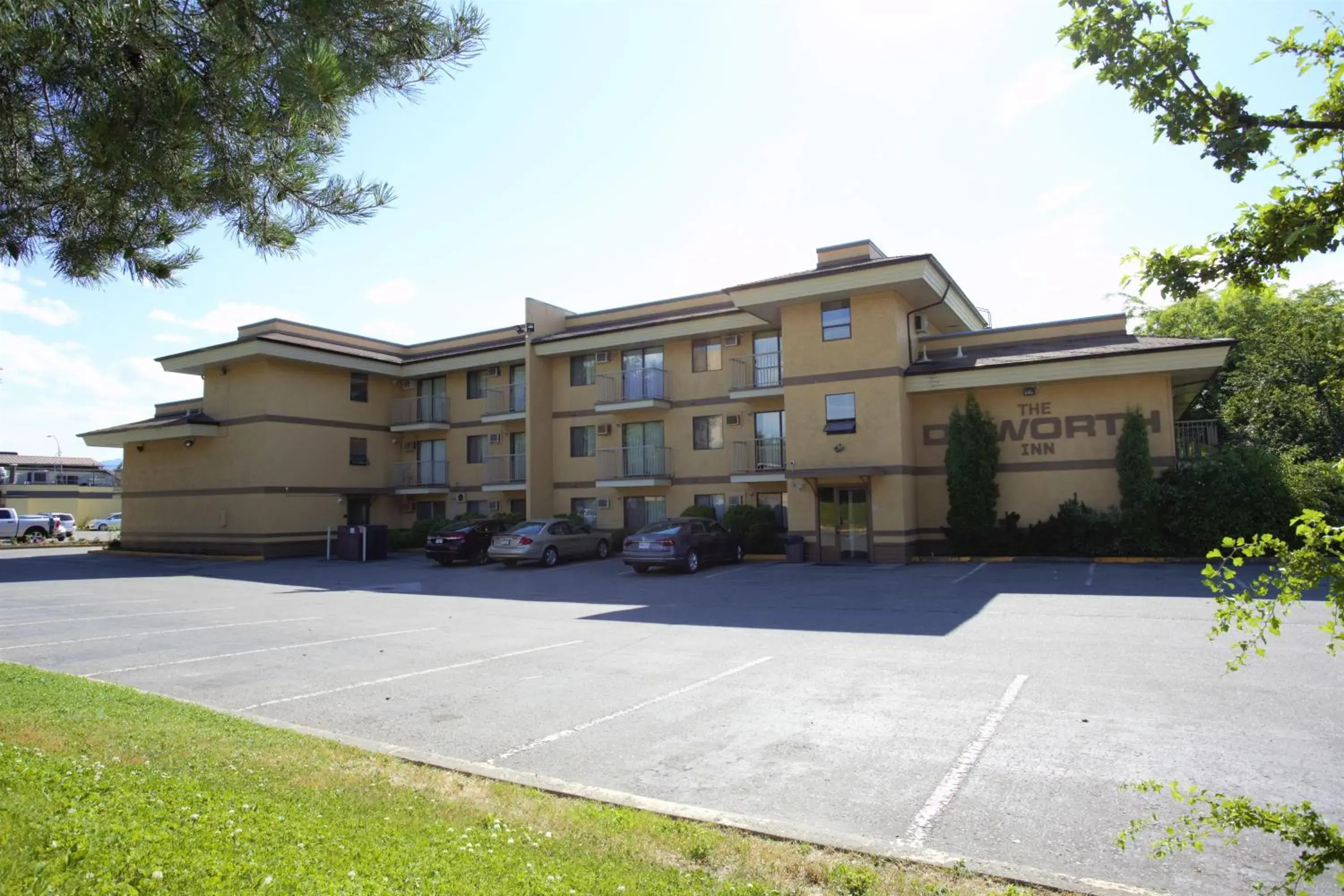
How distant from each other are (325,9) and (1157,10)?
4.73 m

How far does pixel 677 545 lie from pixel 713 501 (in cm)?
655

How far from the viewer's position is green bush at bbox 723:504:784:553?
24.5 metres

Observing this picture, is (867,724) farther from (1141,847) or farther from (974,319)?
(974,319)

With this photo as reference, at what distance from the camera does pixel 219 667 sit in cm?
989

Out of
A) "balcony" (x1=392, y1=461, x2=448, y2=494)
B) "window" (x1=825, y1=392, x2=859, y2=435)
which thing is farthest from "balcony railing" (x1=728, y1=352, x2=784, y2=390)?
"balcony" (x1=392, y1=461, x2=448, y2=494)

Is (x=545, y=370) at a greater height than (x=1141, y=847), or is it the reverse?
(x=545, y=370)

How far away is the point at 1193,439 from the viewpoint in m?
23.5

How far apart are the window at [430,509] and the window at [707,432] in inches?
478

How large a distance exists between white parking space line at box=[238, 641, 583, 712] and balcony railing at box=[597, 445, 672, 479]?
16.9 m

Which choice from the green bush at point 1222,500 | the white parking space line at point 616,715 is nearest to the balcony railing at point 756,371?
the green bush at point 1222,500

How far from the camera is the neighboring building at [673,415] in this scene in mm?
21828

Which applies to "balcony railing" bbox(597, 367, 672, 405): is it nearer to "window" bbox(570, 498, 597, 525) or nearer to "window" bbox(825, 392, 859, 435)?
"window" bbox(570, 498, 597, 525)

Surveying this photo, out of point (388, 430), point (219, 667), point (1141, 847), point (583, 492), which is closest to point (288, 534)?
point (388, 430)

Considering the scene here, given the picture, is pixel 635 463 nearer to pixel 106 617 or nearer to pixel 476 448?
pixel 476 448
